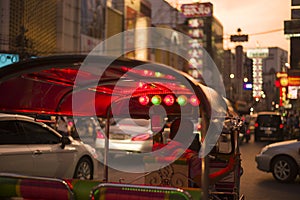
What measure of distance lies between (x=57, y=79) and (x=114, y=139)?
1093 centimetres

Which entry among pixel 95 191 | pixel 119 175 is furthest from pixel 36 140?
pixel 95 191

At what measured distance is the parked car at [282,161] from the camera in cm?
1200

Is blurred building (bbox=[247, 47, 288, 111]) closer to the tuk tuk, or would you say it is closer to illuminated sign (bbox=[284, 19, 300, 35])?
illuminated sign (bbox=[284, 19, 300, 35])

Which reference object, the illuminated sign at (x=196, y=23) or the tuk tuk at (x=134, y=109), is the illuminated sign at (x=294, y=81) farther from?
the illuminated sign at (x=196, y=23)

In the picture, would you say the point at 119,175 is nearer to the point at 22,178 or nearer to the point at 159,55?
the point at 22,178

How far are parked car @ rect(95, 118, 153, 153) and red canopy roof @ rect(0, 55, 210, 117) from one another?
28.4ft

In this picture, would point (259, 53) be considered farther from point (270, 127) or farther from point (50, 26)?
point (270, 127)

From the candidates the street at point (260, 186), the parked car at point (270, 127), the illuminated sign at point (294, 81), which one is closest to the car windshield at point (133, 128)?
the street at point (260, 186)

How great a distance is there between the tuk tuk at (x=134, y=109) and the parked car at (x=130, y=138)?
8488 millimetres

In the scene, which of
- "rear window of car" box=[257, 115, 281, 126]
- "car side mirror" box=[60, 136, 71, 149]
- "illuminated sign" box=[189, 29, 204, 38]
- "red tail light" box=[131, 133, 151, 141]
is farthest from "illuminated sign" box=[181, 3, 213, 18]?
"car side mirror" box=[60, 136, 71, 149]

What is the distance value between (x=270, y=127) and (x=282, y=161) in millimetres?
17185

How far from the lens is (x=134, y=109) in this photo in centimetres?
747

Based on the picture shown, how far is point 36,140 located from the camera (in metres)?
9.36

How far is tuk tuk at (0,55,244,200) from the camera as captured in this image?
398cm
